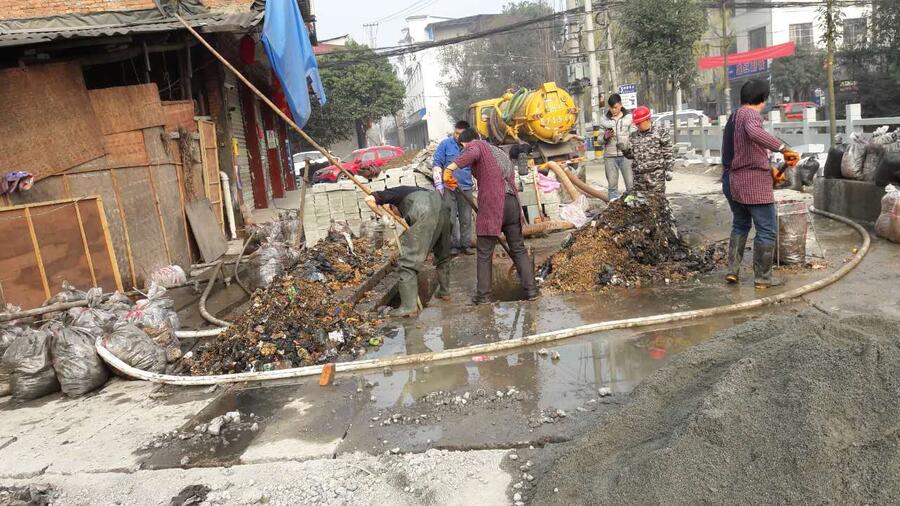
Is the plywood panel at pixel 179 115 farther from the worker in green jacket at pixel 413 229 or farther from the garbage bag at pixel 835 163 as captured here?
the garbage bag at pixel 835 163

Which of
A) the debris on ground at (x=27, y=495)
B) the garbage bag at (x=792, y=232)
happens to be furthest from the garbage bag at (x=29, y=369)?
the garbage bag at (x=792, y=232)

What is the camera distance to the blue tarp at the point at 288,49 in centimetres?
1002

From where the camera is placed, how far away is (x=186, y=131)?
1000 centimetres

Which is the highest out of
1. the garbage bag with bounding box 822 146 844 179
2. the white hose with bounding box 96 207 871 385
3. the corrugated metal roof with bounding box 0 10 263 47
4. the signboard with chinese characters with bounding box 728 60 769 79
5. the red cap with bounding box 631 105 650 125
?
the corrugated metal roof with bounding box 0 10 263 47

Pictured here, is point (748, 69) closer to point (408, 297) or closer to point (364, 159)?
point (364, 159)

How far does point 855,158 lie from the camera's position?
808cm

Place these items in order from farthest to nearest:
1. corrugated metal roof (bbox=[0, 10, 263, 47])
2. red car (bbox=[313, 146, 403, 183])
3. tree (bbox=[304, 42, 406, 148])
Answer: tree (bbox=[304, 42, 406, 148]), red car (bbox=[313, 146, 403, 183]), corrugated metal roof (bbox=[0, 10, 263, 47])

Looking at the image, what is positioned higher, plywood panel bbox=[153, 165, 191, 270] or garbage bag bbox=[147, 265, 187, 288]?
plywood panel bbox=[153, 165, 191, 270]

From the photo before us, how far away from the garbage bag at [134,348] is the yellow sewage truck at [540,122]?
12.6 m

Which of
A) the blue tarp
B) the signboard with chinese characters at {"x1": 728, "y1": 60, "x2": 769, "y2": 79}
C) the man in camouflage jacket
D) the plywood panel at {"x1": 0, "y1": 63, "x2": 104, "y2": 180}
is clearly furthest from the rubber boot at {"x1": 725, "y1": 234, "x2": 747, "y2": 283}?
the signboard with chinese characters at {"x1": 728, "y1": 60, "x2": 769, "y2": 79}

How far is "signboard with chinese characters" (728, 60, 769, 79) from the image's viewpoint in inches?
1507

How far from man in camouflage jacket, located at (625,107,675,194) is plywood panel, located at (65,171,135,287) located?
6.63 meters

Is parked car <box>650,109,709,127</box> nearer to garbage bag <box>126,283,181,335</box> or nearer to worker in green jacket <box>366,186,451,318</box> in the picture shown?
worker in green jacket <box>366,186,451,318</box>

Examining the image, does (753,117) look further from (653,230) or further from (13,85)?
(13,85)
